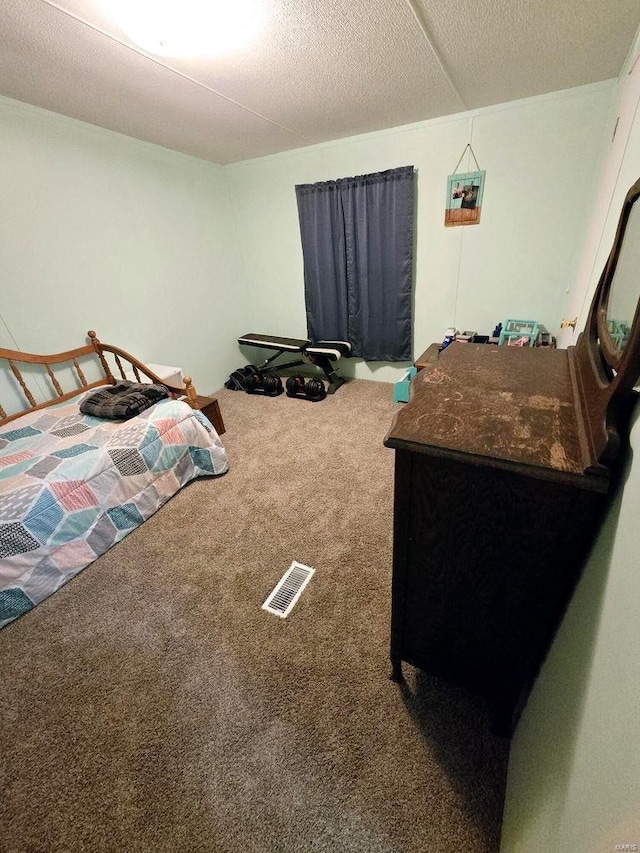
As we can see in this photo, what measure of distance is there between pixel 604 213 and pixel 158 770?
9.66 feet

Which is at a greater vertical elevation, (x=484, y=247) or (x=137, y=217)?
(x=137, y=217)

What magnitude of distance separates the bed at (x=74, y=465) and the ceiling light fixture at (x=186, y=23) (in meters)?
1.75

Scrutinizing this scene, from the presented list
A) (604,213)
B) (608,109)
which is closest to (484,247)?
(608,109)

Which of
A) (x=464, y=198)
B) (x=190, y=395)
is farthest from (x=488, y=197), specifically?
(x=190, y=395)

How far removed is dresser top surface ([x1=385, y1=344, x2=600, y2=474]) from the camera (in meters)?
0.63

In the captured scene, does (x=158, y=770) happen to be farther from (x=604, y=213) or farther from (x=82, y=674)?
(x=604, y=213)

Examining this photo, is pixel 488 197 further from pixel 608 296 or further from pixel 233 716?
pixel 233 716

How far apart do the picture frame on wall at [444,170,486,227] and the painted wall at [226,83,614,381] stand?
54 mm

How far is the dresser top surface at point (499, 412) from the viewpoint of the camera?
63cm

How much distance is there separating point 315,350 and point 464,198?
70.5 inches

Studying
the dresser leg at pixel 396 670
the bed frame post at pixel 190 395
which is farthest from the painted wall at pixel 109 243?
the dresser leg at pixel 396 670

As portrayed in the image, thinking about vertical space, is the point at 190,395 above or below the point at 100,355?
below

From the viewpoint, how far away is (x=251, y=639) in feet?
4.48

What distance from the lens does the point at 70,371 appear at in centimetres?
254
